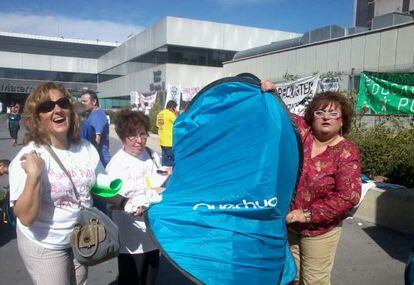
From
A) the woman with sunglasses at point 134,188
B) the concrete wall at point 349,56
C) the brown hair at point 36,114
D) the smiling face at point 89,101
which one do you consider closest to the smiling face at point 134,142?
the woman with sunglasses at point 134,188

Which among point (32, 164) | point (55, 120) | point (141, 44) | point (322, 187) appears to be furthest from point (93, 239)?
point (141, 44)

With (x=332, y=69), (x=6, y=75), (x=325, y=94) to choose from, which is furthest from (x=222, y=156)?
(x=6, y=75)

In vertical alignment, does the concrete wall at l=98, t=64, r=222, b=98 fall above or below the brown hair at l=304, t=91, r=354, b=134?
above

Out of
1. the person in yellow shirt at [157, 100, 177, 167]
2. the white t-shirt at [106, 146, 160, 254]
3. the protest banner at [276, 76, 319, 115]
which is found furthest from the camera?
the person in yellow shirt at [157, 100, 177, 167]

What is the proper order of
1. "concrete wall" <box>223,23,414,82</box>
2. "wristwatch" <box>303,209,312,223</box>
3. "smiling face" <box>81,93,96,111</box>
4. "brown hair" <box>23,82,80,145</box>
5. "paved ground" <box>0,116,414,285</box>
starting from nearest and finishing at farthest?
"brown hair" <box>23,82,80,145</box> → "wristwatch" <box>303,209,312,223</box> → "paved ground" <box>0,116,414,285</box> → "smiling face" <box>81,93,96,111</box> → "concrete wall" <box>223,23,414,82</box>

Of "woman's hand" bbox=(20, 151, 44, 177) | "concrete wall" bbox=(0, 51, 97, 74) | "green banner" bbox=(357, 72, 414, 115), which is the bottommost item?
"woman's hand" bbox=(20, 151, 44, 177)

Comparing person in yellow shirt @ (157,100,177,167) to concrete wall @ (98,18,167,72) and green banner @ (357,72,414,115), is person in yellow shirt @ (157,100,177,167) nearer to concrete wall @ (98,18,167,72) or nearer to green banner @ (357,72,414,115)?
green banner @ (357,72,414,115)

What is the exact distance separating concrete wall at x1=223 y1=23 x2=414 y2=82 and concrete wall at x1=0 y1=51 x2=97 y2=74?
36864 mm

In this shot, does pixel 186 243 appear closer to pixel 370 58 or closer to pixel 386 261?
pixel 386 261

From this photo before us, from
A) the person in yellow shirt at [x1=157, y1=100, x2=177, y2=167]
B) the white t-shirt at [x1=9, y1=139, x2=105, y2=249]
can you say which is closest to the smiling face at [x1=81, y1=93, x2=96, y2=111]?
the person in yellow shirt at [x1=157, y1=100, x2=177, y2=167]

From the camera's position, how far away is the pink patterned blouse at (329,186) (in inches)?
88.8

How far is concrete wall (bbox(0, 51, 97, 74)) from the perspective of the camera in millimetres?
45781

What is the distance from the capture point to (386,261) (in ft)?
14.0

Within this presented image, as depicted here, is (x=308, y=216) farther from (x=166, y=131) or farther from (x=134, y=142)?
(x=166, y=131)
